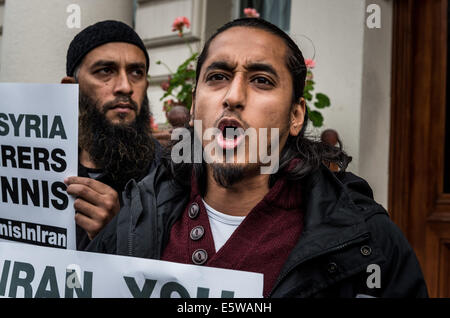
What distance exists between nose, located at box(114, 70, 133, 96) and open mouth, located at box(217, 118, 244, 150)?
1.07 meters

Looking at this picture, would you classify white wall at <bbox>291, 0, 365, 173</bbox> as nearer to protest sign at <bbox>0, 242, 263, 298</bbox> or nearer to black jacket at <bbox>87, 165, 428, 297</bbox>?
black jacket at <bbox>87, 165, 428, 297</bbox>

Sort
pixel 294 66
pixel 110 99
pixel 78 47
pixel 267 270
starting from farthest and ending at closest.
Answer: pixel 78 47 < pixel 110 99 < pixel 294 66 < pixel 267 270

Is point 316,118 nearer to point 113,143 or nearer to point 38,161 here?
point 113,143

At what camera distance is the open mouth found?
1.51 m

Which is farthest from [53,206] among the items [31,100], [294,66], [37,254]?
[294,66]

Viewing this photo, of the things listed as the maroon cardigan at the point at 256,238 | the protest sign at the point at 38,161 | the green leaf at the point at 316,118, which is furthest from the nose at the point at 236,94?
the green leaf at the point at 316,118

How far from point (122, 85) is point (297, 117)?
1.07 meters

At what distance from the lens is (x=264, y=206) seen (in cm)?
159

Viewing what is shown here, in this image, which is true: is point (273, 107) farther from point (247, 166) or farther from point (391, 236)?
point (391, 236)

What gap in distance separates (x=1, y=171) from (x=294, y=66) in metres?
1.04

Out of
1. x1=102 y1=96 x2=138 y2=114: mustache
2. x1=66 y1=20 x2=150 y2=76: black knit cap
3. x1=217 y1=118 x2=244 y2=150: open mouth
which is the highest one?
x1=66 y1=20 x2=150 y2=76: black knit cap

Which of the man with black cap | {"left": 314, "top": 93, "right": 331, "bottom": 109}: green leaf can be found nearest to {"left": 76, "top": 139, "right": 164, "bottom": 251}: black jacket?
the man with black cap

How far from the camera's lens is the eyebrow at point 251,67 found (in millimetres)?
1597
